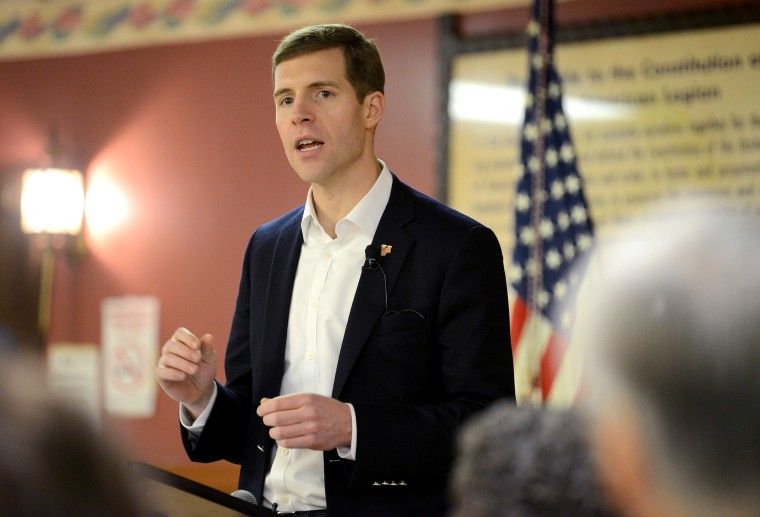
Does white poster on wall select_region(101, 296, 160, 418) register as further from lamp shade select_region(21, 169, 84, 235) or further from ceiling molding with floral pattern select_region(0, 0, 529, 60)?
ceiling molding with floral pattern select_region(0, 0, 529, 60)

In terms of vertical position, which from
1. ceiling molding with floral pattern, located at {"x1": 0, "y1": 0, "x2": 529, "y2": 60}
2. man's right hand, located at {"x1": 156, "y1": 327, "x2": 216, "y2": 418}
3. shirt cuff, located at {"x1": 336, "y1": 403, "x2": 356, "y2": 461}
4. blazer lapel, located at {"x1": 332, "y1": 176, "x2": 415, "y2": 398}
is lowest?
shirt cuff, located at {"x1": 336, "y1": 403, "x2": 356, "y2": 461}

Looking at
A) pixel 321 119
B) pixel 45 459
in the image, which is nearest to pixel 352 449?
pixel 321 119

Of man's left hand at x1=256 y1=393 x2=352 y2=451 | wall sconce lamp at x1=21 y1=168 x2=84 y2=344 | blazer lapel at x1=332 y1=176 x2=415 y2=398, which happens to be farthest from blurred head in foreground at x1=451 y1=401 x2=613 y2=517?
wall sconce lamp at x1=21 y1=168 x2=84 y2=344

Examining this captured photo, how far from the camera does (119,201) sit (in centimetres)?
556

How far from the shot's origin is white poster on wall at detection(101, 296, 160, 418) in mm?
5391

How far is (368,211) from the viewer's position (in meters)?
2.13

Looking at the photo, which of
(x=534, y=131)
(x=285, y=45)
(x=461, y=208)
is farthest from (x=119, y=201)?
(x=285, y=45)

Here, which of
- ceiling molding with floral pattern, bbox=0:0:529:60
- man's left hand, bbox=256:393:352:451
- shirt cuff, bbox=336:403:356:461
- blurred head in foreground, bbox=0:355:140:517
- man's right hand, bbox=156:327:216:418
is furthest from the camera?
ceiling molding with floral pattern, bbox=0:0:529:60

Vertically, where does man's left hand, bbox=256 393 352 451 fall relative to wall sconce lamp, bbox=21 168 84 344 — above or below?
below

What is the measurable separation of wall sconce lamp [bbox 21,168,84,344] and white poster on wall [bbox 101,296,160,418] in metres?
0.35

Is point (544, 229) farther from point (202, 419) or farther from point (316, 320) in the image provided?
point (202, 419)

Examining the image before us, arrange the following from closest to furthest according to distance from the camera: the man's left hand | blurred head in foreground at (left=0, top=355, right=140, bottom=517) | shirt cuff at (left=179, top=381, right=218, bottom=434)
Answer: blurred head in foreground at (left=0, top=355, right=140, bottom=517)
the man's left hand
shirt cuff at (left=179, top=381, right=218, bottom=434)

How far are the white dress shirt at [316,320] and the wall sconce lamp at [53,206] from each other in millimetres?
3548

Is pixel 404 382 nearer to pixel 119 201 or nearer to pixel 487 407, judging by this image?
pixel 487 407
